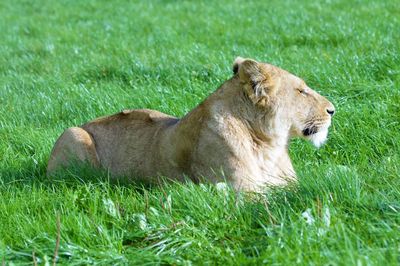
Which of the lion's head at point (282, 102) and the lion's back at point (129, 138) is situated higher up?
the lion's head at point (282, 102)

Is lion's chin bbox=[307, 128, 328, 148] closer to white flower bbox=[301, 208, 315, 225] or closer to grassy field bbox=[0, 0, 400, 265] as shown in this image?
grassy field bbox=[0, 0, 400, 265]

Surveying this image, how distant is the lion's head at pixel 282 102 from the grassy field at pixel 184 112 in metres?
0.27

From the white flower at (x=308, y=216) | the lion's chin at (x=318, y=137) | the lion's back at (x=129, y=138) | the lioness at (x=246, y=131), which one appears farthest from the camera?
the lion's back at (x=129, y=138)

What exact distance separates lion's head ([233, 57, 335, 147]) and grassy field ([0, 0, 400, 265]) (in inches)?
10.8

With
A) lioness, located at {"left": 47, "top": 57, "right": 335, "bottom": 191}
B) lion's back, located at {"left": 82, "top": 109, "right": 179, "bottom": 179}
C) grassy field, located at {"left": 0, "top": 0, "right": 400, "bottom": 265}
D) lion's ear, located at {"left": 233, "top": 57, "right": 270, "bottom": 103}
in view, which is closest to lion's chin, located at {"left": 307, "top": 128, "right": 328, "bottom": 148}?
lioness, located at {"left": 47, "top": 57, "right": 335, "bottom": 191}

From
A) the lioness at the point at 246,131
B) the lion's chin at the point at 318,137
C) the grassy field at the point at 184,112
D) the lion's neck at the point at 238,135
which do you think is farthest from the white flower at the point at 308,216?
the lion's chin at the point at 318,137

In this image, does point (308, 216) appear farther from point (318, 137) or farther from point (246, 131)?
point (318, 137)

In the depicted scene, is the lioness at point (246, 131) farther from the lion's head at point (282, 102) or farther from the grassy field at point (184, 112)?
the grassy field at point (184, 112)

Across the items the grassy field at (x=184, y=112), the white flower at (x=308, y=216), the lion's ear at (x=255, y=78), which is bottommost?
the grassy field at (x=184, y=112)

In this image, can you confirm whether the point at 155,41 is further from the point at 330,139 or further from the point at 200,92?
the point at 330,139

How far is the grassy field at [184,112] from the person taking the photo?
368 centimetres

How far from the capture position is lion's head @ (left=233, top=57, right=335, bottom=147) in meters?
4.92

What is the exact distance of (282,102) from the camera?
497 centimetres

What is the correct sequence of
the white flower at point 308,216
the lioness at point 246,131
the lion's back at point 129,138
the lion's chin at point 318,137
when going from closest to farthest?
the white flower at point 308,216 → the lioness at point 246,131 → the lion's chin at point 318,137 → the lion's back at point 129,138
